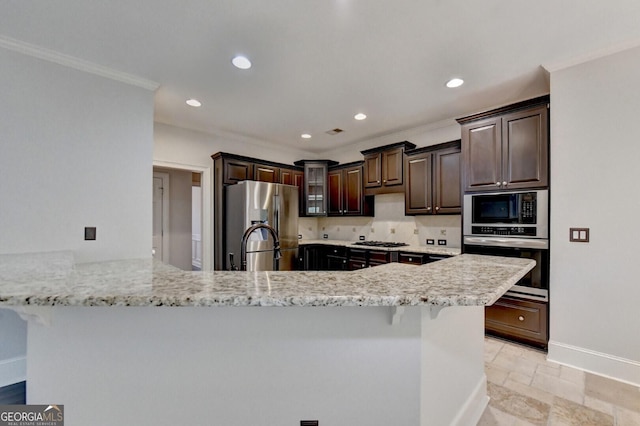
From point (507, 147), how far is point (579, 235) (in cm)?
98

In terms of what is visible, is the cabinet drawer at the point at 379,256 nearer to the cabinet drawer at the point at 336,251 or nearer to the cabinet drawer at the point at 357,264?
the cabinet drawer at the point at 357,264

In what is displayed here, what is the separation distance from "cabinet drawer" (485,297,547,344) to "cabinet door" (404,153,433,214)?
51.7 inches

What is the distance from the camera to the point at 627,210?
201 cm

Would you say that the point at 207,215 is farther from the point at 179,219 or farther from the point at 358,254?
the point at 358,254

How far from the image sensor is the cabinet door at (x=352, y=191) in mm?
4348

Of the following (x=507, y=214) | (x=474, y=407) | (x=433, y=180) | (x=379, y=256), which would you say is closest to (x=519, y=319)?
(x=507, y=214)

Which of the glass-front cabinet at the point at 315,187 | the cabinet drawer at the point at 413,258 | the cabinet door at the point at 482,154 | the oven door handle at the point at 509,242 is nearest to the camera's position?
the oven door handle at the point at 509,242

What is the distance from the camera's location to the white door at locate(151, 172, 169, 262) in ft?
15.8

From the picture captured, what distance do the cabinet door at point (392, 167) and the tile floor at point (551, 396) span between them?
2.34 meters

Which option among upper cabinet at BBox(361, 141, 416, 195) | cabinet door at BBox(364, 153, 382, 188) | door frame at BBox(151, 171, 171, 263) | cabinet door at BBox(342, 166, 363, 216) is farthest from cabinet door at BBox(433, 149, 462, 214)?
door frame at BBox(151, 171, 171, 263)

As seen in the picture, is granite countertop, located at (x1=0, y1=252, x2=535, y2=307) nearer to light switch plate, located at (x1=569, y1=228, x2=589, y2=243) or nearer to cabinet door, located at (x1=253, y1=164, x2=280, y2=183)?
light switch plate, located at (x1=569, y1=228, x2=589, y2=243)

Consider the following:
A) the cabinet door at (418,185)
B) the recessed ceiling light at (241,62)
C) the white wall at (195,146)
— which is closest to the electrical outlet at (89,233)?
the white wall at (195,146)

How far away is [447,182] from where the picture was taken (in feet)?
10.9

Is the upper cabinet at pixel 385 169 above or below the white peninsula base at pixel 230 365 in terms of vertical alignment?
above
